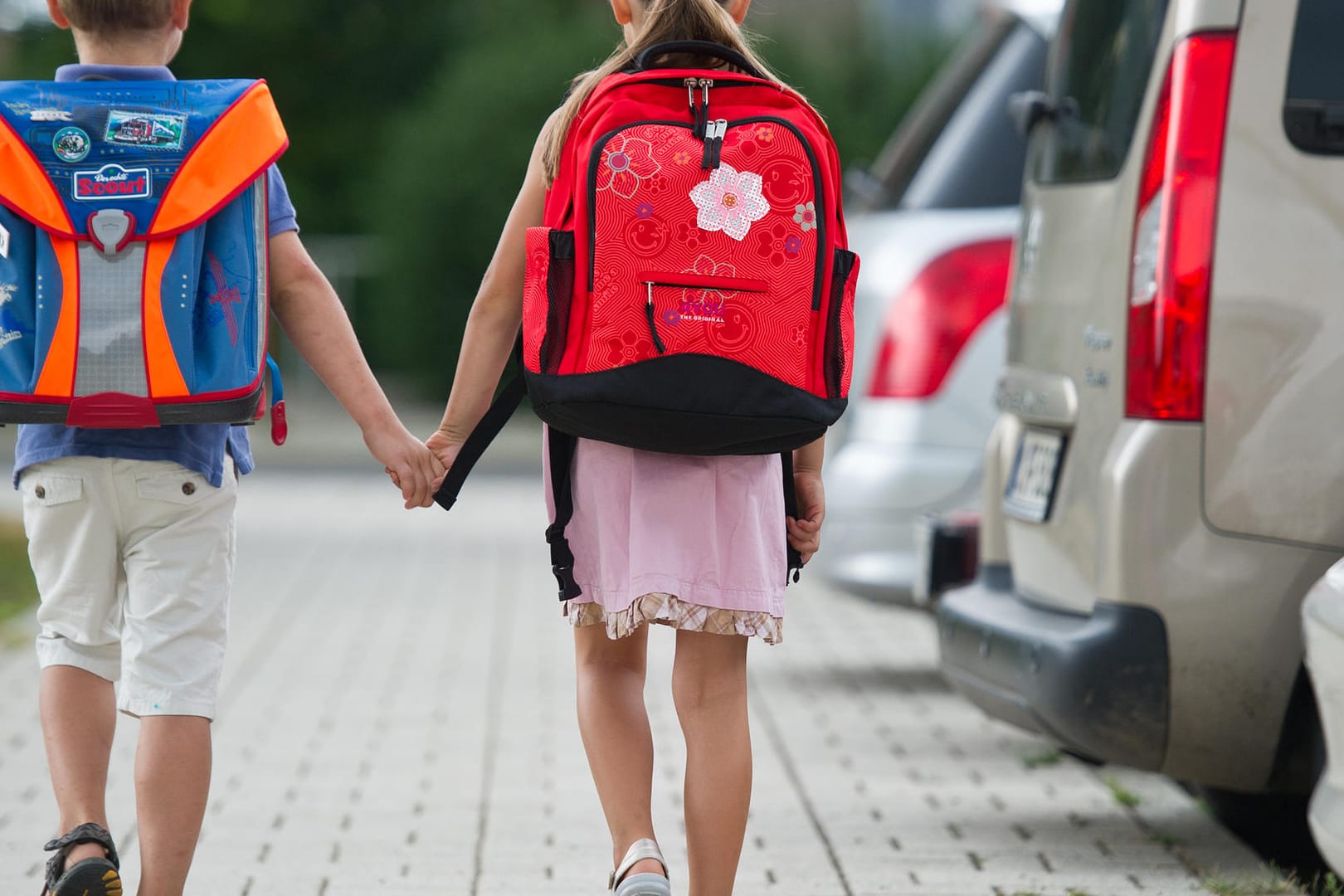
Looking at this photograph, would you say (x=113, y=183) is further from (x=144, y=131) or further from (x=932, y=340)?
(x=932, y=340)

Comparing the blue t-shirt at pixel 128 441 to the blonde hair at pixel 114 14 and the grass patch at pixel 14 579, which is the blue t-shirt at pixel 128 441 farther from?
the grass patch at pixel 14 579

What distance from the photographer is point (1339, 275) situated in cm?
379

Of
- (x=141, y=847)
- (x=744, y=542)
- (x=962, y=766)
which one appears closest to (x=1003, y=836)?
(x=962, y=766)

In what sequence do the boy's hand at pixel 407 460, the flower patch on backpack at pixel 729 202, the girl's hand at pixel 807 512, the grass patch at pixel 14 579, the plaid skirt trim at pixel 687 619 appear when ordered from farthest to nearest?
the grass patch at pixel 14 579 → the boy's hand at pixel 407 460 → the girl's hand at pixel 807 512 → the plaid skirt trim at pixel 687 619 → the flower patch on backpack at pixel 729 202

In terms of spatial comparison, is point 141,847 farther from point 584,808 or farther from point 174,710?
point 584,808

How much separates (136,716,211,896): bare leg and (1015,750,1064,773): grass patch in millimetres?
2803

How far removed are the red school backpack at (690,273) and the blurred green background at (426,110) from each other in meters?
17.6

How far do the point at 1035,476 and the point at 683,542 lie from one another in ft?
4.78

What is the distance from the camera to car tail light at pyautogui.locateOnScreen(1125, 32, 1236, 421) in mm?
3818

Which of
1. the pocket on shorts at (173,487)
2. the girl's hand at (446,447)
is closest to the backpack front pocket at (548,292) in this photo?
the girl's hand at (446,447)

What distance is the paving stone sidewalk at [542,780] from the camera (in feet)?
14.0

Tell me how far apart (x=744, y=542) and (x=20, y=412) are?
1.22m

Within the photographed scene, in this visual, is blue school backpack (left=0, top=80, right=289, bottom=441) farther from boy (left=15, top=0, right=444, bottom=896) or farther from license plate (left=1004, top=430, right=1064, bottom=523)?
license plate (left=1004, top=430, right=1064, bottom=523)

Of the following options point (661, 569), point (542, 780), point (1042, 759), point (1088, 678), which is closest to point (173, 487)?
point (661, 569)
